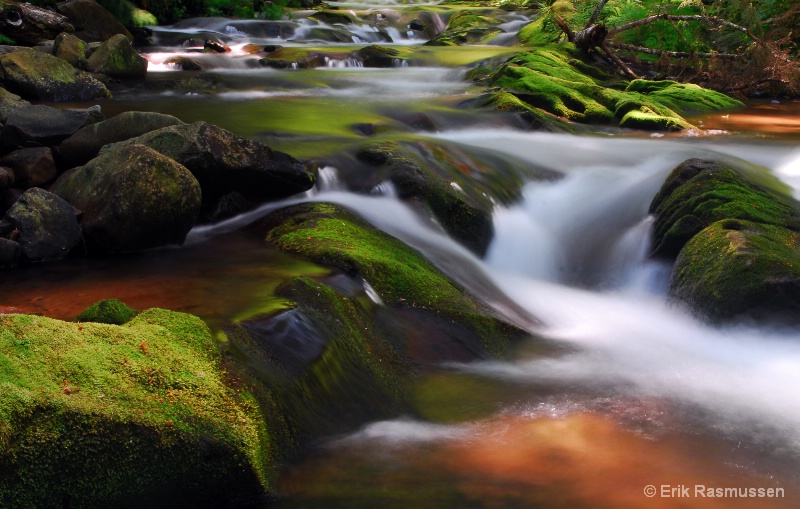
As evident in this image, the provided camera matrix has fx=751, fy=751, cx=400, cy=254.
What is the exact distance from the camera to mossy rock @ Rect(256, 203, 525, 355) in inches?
211

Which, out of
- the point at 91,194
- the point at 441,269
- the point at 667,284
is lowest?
the point at 667,284

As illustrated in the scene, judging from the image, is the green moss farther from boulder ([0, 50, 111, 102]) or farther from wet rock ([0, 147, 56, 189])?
wet rock ([0, 147, 56, 189])

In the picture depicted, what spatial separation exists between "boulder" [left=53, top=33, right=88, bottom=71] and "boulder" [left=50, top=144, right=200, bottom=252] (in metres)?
8.22

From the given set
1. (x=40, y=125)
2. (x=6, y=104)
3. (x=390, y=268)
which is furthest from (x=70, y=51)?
(x=390, y=268)

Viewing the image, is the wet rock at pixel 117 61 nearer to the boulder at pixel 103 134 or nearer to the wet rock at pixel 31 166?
the boulder at pixel 103 134

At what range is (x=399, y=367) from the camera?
474 cm

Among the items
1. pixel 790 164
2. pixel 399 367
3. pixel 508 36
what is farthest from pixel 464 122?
pixel 508 36

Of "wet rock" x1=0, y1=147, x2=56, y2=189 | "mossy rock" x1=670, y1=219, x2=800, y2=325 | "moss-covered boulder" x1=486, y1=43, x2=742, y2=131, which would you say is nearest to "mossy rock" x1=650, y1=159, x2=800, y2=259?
"mossy rock" x1=670, y1=219, x2=800, y2=325

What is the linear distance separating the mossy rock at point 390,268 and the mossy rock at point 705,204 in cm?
255

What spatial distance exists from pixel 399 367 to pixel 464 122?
290 inches

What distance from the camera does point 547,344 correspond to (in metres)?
5.52

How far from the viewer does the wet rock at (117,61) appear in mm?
13117

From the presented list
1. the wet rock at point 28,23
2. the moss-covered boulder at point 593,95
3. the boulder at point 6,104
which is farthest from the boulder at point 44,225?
the wet rock at point 28,23

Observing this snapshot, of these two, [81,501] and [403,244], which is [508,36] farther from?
[81,501]
